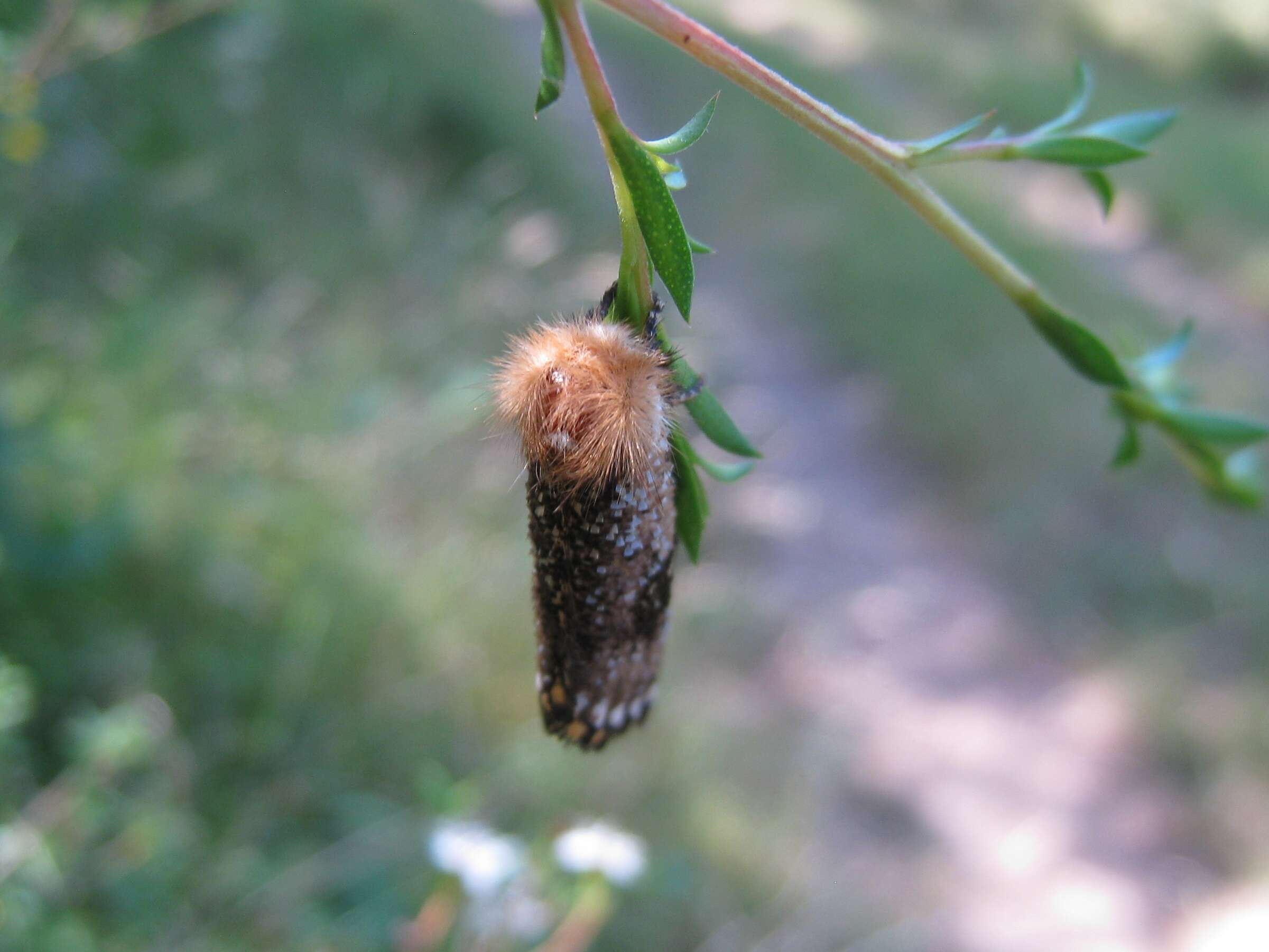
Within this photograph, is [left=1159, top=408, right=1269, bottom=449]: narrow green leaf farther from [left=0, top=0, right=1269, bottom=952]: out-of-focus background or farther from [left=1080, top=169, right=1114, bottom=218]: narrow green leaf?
[left=0, top=0, right=1269, bottom=952]: out-of-focus background

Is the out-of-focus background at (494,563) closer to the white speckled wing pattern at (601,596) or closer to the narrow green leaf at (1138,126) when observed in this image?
the narrow green leaf at (1138,126)

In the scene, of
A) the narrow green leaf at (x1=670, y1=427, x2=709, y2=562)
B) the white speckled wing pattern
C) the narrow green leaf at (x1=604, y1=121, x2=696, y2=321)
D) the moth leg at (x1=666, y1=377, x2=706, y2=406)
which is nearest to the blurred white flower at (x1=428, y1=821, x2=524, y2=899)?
the white speckled wing pattern

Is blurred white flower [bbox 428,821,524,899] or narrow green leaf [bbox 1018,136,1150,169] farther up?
narrow green leaf [bbox 1018,136,1150,169]

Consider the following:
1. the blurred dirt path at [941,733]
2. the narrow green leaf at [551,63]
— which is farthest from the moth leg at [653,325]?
the blurred dirt path at [941,733]

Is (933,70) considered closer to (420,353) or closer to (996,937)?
(420,353)

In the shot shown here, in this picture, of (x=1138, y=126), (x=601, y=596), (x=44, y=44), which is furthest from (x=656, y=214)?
(x=44, y=44)

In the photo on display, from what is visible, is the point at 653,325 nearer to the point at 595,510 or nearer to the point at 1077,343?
the point at 595,510
